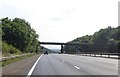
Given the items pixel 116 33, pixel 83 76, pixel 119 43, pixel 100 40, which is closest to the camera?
pixel 83 76

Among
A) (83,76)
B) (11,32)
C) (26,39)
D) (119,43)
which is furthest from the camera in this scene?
(119,43)

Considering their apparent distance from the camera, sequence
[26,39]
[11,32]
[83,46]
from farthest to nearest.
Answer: [83,46] → [26,39] → [11,32]

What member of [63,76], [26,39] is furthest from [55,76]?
[26,39]

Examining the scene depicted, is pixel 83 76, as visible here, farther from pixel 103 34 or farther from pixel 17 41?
pixel 103 34

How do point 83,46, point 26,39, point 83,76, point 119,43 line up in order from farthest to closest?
1. point 83,46
2. point 119,43
3. point 26,39
4. point 83,76

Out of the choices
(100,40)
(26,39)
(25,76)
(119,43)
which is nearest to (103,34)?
(100,40)

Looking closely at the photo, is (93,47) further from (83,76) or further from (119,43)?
(83,76)

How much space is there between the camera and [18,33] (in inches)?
3516

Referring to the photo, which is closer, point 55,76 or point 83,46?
point 55,76

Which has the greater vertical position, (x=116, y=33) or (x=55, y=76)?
(x=116, y=33)

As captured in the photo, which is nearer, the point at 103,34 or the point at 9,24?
the point at 9,24

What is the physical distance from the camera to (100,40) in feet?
537

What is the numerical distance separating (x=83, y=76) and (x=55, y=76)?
1.48m

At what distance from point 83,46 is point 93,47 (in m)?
17.7
